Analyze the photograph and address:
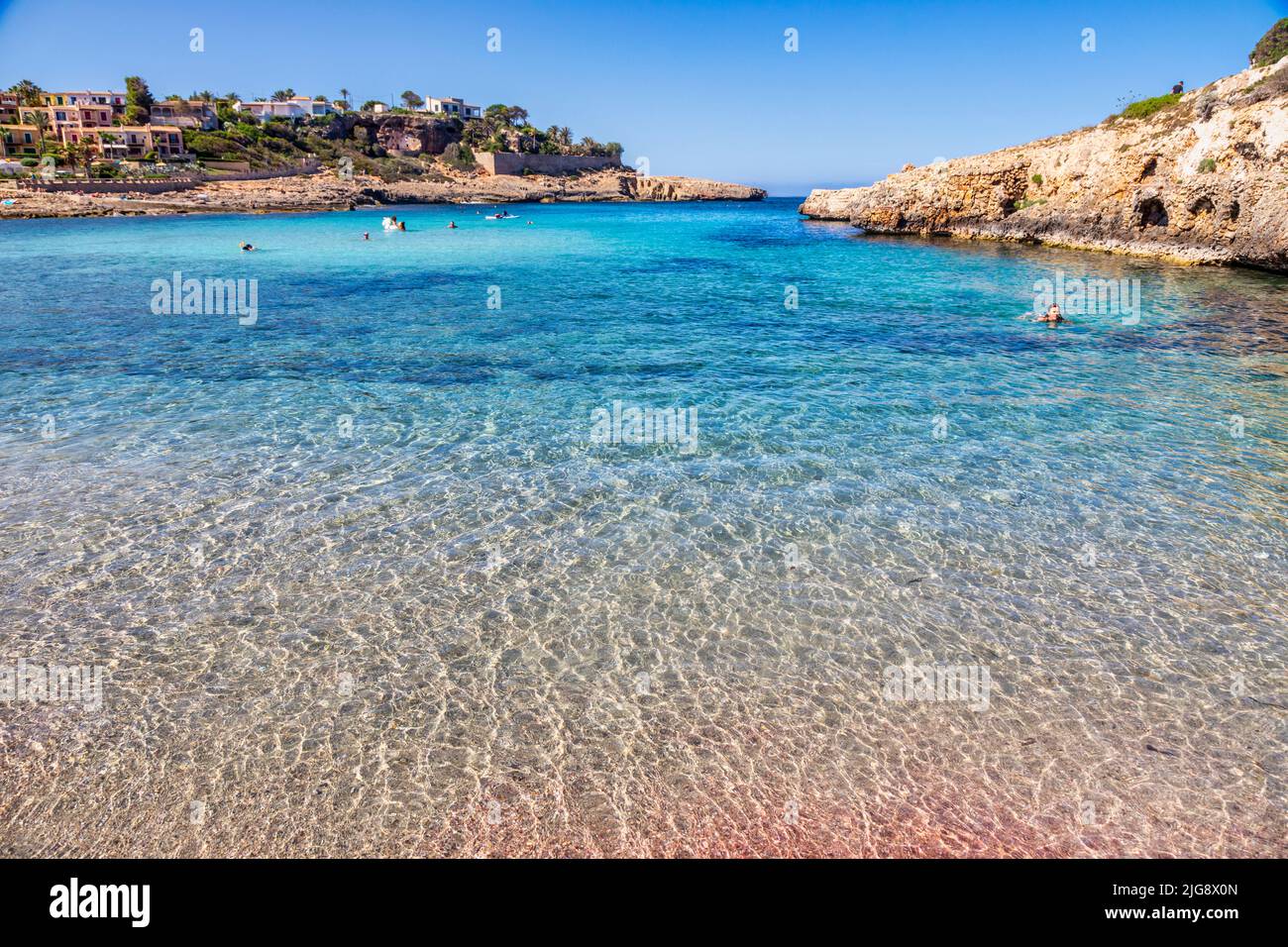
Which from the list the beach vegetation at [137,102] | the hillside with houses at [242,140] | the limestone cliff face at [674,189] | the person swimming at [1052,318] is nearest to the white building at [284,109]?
the hillside with houses at [242,140]

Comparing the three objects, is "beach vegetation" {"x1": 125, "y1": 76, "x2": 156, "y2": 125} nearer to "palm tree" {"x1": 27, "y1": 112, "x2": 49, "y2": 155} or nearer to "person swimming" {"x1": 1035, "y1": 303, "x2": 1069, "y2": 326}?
"palm tree" {"x1": 27, "y1": 112, "x2": 49, "y2": 155}

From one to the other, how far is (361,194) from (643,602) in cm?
11918

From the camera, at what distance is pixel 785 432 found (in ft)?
44.2

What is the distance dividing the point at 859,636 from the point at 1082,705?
207 cm

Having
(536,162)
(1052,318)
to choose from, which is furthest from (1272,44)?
(536,162)

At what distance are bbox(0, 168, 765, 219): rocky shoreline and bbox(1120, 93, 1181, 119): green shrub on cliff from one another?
297 ft

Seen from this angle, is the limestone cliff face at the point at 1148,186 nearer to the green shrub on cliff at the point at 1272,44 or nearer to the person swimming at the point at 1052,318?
the person swimming at the point at 1052,318

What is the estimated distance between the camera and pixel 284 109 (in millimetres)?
171125

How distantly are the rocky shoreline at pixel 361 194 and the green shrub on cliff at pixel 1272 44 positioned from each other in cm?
10276

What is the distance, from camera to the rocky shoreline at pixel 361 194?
81750 millimetres

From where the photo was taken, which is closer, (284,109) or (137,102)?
(137,102)

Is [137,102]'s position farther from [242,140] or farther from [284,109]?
[284,109]

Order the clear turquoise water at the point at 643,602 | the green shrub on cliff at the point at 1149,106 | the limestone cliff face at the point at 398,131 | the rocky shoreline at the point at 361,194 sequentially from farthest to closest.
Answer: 1. the limestone cliff face at the point at 398,131
2. the rocky shoreline at the point at 361,194
3. the green shrub on cliff at the point at 1149,106
4. the clear turquoise water at the point at 643,602
